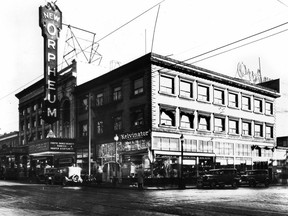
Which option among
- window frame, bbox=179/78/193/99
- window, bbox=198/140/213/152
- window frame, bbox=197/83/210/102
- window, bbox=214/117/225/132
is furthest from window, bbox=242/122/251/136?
window frame, bbox=179/78/193/99

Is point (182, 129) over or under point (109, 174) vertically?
over

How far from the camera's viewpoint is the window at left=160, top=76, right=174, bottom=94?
3431 centimetres

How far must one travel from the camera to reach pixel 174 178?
3012 centimetres

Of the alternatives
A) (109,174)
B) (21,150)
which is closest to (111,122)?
(109,174)

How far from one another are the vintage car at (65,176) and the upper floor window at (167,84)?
11874 millimetres

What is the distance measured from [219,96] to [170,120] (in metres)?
8.18

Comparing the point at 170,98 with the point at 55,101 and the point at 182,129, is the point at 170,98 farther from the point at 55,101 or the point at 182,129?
the point at 55,101

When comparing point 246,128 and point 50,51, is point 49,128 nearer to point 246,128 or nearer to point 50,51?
point 50,51

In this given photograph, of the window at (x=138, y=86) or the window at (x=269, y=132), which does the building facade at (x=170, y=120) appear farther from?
the window at (x=269, y=132)

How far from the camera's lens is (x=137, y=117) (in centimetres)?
3503

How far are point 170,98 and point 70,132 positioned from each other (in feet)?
55.2

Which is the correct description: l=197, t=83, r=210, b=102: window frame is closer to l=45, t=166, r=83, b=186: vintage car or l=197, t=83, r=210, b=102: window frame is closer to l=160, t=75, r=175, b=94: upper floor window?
l=160, t=75, r=175, b=94: upper floor window

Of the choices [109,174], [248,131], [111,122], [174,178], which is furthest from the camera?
[248,131]

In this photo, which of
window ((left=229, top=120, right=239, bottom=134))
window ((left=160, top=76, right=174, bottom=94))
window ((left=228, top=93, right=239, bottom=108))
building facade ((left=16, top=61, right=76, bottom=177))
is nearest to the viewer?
window ((left=160, top=76, right=174, bottom=94))
